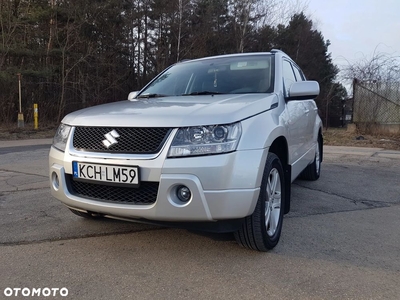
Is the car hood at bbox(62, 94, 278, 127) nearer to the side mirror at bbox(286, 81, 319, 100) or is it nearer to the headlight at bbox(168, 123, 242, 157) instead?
the headlight at bbox(168, 123, 242, 157)

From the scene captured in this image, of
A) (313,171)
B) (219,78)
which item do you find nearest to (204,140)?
(219,78)

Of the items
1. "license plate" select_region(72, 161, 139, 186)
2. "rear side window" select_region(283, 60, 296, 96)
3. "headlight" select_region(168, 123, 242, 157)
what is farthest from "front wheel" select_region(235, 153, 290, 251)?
"rear side window" select_region(283, 60, 296, 96)

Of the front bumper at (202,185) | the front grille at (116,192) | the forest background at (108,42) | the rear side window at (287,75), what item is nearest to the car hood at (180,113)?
the front bumper at (202,185)

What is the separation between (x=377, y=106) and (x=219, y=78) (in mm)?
10483

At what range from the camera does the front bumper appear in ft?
7.68

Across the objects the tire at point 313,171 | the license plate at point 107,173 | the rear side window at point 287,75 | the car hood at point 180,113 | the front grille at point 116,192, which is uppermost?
the rear side window at point 287,75

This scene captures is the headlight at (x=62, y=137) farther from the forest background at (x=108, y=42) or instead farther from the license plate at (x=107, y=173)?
the forest background at (x=108, y=42)

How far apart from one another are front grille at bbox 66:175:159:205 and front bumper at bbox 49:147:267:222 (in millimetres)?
52

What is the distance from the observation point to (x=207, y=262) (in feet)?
8.73

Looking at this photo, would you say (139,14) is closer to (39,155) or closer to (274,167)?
(39,155)

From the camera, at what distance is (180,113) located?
2.54 meters

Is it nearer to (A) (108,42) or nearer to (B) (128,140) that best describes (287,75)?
(B) (128,140)

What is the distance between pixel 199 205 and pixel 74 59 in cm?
1913

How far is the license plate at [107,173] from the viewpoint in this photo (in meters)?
2.46
